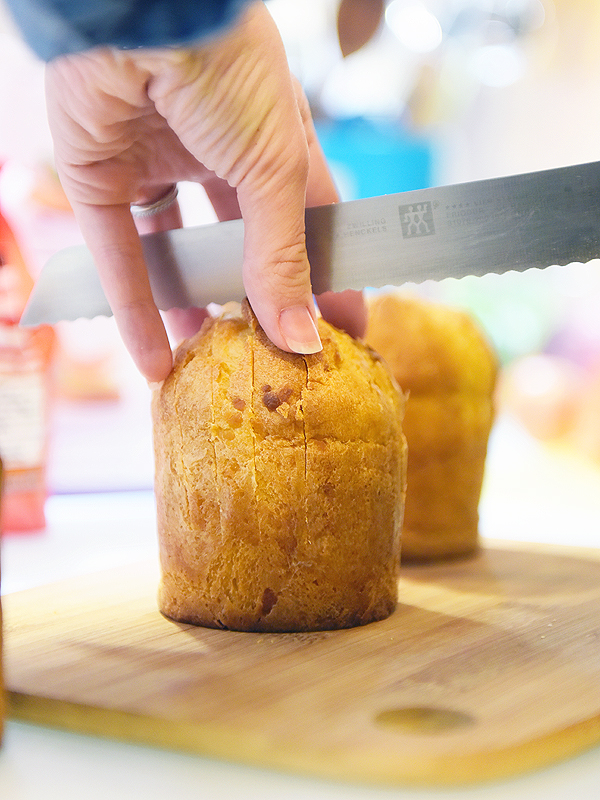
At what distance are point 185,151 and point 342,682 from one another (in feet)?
2.74

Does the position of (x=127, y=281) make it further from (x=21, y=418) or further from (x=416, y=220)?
(x=21, y=418)

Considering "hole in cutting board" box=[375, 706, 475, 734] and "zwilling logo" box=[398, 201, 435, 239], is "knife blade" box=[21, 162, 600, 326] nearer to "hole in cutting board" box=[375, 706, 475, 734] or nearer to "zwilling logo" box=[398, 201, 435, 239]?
"zwilling logo" box=[398, 201, 435, 239]

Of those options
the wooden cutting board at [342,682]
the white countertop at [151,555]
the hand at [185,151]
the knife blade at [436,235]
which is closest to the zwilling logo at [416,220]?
the knife blade at [436,235]

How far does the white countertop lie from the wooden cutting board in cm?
1

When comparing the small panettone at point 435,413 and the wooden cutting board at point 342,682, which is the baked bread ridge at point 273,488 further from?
the small panettone at point 435,413

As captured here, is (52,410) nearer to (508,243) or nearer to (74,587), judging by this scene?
(74,587)

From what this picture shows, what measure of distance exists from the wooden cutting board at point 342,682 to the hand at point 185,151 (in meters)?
0.38

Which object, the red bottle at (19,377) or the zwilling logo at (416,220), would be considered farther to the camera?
the red bottle at (19,377)

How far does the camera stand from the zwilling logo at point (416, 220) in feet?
3.38

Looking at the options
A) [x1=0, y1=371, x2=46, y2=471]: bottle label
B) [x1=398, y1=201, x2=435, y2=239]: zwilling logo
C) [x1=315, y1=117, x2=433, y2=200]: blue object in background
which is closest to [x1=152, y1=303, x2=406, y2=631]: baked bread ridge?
[x1=398, y1=201, x2=435, y2=239]: zwilling logo

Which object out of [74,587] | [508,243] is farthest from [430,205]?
[74,587]

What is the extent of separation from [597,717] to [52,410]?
1.42 metres

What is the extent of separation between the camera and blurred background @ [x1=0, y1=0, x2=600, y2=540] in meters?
2.18

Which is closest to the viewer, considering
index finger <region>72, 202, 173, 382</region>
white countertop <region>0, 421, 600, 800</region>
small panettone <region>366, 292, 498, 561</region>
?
white countertop <region>0, 421, 600, 800</region>
